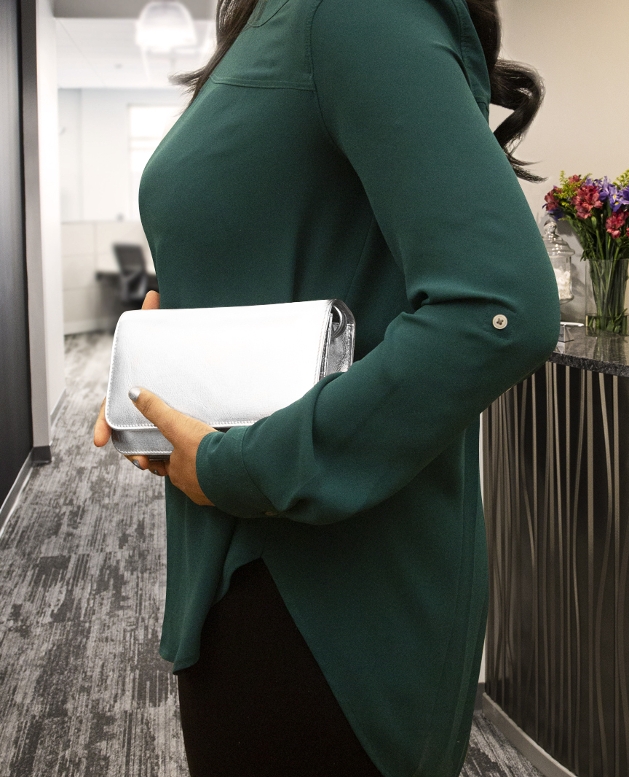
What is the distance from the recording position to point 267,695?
53cm

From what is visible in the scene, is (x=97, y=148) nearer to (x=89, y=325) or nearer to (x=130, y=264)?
(x=130, y=264)

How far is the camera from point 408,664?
0.53 m

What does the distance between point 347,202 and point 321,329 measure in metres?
0.08

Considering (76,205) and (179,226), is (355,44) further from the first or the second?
(76,205)

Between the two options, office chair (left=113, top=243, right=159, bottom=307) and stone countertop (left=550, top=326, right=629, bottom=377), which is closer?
stone countertop (left=550, top=326, right=629, bottom=377)

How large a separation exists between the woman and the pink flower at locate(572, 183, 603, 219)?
125 cm

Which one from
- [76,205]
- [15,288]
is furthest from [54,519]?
[76,205]

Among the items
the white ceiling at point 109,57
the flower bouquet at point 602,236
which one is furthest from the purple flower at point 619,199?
the white ceiling at point 109,57

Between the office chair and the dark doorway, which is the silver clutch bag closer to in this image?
the dark doorway

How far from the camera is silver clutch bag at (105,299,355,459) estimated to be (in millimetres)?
505

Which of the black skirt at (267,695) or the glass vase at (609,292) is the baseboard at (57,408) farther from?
the black skirt at (267,695)

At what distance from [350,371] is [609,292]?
153 centimetres

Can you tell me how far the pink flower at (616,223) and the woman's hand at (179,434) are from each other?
4.86ft

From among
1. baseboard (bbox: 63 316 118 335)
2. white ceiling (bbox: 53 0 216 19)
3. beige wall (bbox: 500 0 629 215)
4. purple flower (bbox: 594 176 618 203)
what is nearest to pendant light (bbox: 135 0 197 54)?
white ceiling (bbox: 53 0 216 19)
